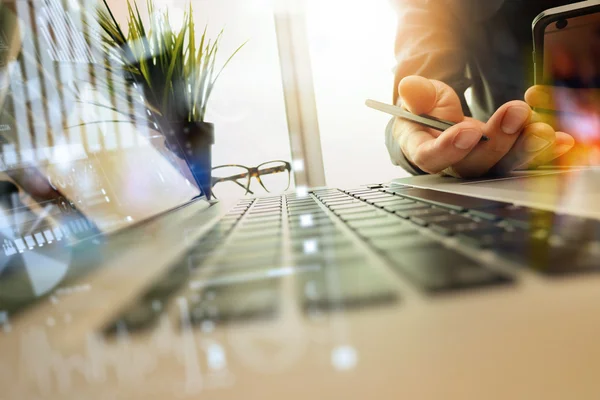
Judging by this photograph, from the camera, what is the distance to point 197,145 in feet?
2.87

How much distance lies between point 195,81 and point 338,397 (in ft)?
3.10

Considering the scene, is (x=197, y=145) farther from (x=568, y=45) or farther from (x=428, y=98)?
(x=568, y=45)

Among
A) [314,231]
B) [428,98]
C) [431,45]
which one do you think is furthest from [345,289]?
[431,45]

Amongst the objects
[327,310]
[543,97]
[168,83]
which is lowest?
[327,310]

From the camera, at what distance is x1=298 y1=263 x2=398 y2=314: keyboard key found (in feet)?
0.40

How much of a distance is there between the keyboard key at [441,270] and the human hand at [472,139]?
34 cm

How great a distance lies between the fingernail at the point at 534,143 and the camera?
1.63 ft

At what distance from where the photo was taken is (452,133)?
0.46m

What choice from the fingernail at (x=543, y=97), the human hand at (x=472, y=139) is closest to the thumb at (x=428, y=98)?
the human hand at (x=472, y=139)

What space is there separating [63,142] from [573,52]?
0.63 m

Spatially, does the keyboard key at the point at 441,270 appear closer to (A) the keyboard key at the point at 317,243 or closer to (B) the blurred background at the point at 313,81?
(A) the keyboard key at the point at 317,243

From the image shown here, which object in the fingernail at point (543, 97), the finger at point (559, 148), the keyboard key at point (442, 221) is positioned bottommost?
the keyboard key at point (442, 221)

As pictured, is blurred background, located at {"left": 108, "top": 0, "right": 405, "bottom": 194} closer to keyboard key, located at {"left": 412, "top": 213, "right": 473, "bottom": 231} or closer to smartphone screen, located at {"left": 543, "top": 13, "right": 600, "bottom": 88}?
smartphone screen, located at {"left": 543, "top": 13, "right": 600, "bottom": 88}

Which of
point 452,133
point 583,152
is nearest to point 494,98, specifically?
point 583,152
